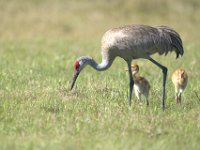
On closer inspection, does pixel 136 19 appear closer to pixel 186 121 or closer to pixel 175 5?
pixel 175 5

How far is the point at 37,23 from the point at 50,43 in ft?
15.2

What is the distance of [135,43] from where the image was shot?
9000 millimetres

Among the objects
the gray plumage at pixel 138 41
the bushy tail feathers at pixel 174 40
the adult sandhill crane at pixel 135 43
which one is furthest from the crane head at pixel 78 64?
the bushy tail feathers at pixel 174 40

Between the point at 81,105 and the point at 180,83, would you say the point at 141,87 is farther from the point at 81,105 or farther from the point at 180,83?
the point at 81,105

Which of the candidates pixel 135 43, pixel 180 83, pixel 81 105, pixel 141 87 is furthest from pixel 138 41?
pixel 81 105

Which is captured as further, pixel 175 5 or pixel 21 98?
pixel 175 5

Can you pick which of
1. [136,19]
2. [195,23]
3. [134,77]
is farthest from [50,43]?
[134,77]

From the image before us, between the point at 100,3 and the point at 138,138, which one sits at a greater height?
the point at 100,3

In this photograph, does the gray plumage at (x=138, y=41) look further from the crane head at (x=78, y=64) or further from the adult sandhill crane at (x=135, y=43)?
the crane head at (x=78, y=64)

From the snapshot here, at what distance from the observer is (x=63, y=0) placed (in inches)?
1059

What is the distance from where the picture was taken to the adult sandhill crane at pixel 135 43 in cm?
900

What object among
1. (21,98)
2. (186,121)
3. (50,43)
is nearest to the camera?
(186,121)

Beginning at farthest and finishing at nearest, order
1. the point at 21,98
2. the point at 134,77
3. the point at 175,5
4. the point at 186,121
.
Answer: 1. the point at 175,5
2. the point at 134,77
3. the point at 21,98
4. the point at 186,121

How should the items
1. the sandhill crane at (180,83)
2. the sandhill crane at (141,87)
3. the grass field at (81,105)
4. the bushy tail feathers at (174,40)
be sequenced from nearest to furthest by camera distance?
the grass field at (81,105) → the sandhill crane at (141,87) → the sandhill crane at (180,83) → the bushy tail feathers at (174,40)
